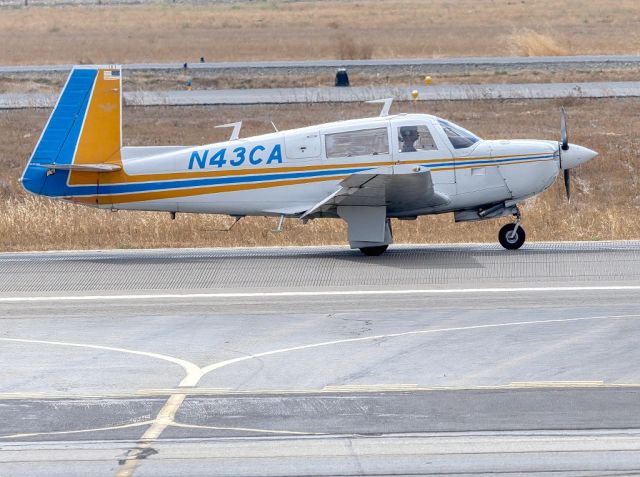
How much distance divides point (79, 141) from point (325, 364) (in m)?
8.61

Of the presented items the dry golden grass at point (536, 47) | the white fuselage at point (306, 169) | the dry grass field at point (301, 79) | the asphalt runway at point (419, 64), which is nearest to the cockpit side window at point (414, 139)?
the white fuselage at point (306, 169)

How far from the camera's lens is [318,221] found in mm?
23797

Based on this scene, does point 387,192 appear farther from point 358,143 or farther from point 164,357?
point 164,357

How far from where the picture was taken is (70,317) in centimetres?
1468

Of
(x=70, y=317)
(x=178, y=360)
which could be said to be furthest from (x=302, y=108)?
(x=178, y=360)

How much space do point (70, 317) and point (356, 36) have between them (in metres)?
58.7

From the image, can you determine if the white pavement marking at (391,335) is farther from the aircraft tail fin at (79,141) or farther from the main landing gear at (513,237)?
the aircraft tail fin at (79,141)

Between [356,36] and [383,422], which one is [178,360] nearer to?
[383,422]

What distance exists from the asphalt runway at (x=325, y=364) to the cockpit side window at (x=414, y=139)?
5.66 ft

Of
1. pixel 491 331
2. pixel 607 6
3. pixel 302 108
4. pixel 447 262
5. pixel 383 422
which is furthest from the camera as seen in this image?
pixel 607 6

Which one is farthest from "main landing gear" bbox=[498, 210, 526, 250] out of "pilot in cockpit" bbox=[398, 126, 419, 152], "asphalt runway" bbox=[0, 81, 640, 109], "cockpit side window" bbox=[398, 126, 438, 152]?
"asphalt runway" bbox=[0, 81, 640, 109]

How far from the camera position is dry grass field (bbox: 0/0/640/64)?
62031 mm

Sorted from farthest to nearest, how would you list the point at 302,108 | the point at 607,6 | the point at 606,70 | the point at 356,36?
the point at 607,6 → the point at 356,36 → the point at 606,70 → the point at 302,108

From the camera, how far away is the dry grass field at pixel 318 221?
869 inches
